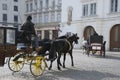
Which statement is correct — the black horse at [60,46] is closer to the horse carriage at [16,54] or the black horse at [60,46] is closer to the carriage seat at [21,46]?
the horse carriage at [16,54]

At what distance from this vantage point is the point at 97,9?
39219 mm

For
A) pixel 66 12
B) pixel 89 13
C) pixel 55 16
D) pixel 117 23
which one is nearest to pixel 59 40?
pixel 117 23

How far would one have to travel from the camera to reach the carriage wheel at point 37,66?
1285 cm

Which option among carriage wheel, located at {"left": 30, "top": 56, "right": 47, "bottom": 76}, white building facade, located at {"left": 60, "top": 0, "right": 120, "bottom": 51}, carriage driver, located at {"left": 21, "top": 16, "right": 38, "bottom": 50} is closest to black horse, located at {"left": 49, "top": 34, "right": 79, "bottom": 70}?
carriage driver, located at {"left": 21, "top": 16, "right": 38, "bottom": 50}

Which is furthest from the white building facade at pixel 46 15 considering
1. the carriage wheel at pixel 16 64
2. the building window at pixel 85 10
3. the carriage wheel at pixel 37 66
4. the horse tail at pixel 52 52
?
the carriage wheel at pixel 37 66

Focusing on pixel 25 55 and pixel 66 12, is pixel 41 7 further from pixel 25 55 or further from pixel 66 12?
pixel 25 55

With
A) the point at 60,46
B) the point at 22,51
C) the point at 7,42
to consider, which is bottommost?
the point at 22,51

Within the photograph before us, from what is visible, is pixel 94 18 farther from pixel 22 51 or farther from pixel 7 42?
pixel 7 42

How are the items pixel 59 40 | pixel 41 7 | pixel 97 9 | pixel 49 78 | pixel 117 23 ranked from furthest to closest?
pixel 41 7 → pixel 97 9 → pixel 117 23 → pixel 59 40 → pixel 49 78

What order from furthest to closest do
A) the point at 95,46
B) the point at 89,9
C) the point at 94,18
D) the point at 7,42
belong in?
the point at 89,9 < the point at 94,18 < the point at 95,46 < the point at 7,42

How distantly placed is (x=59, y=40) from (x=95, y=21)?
2514 centimetres

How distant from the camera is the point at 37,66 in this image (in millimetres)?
12852

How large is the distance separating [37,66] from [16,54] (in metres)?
1.14

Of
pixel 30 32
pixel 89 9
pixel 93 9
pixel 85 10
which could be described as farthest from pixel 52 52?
pixel 85 10
